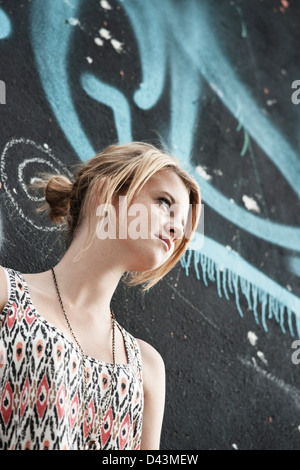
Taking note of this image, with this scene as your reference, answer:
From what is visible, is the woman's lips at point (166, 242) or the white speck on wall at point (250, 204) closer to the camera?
the woman's lips at point (166, 242)

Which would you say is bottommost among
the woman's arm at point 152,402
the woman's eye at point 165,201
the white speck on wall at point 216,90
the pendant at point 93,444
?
the woman's arm at point 152,402

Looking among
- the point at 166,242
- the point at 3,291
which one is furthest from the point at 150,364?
the point at 3,291

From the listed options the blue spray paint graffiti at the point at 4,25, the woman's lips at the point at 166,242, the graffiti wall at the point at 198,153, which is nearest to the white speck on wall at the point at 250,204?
the graffiti wall at the point at 198,153

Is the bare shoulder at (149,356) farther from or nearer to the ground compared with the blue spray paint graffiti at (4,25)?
nearer to the ground

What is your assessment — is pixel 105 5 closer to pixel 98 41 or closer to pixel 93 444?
pixel 98 41

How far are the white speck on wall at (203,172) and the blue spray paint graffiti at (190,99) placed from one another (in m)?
0.02

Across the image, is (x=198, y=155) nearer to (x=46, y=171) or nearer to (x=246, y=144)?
(x=246, y=144)

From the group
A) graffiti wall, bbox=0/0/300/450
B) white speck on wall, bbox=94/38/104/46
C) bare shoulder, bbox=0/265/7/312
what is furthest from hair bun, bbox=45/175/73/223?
white speck on wall, bbox=94/38/104/46

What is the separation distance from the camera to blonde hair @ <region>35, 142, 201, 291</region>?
158cm

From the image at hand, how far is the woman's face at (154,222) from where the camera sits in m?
1.53

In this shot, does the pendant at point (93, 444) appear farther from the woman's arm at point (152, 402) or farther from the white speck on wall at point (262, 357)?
the white speck on wall at point (262, 357)

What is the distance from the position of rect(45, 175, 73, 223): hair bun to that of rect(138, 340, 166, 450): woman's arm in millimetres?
453

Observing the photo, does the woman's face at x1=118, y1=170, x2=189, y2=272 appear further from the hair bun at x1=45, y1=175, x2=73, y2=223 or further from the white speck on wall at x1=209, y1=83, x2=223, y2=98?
the white speck on wall at x1=209, y1=83, x2=223, y2=98

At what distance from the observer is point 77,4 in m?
2.14
